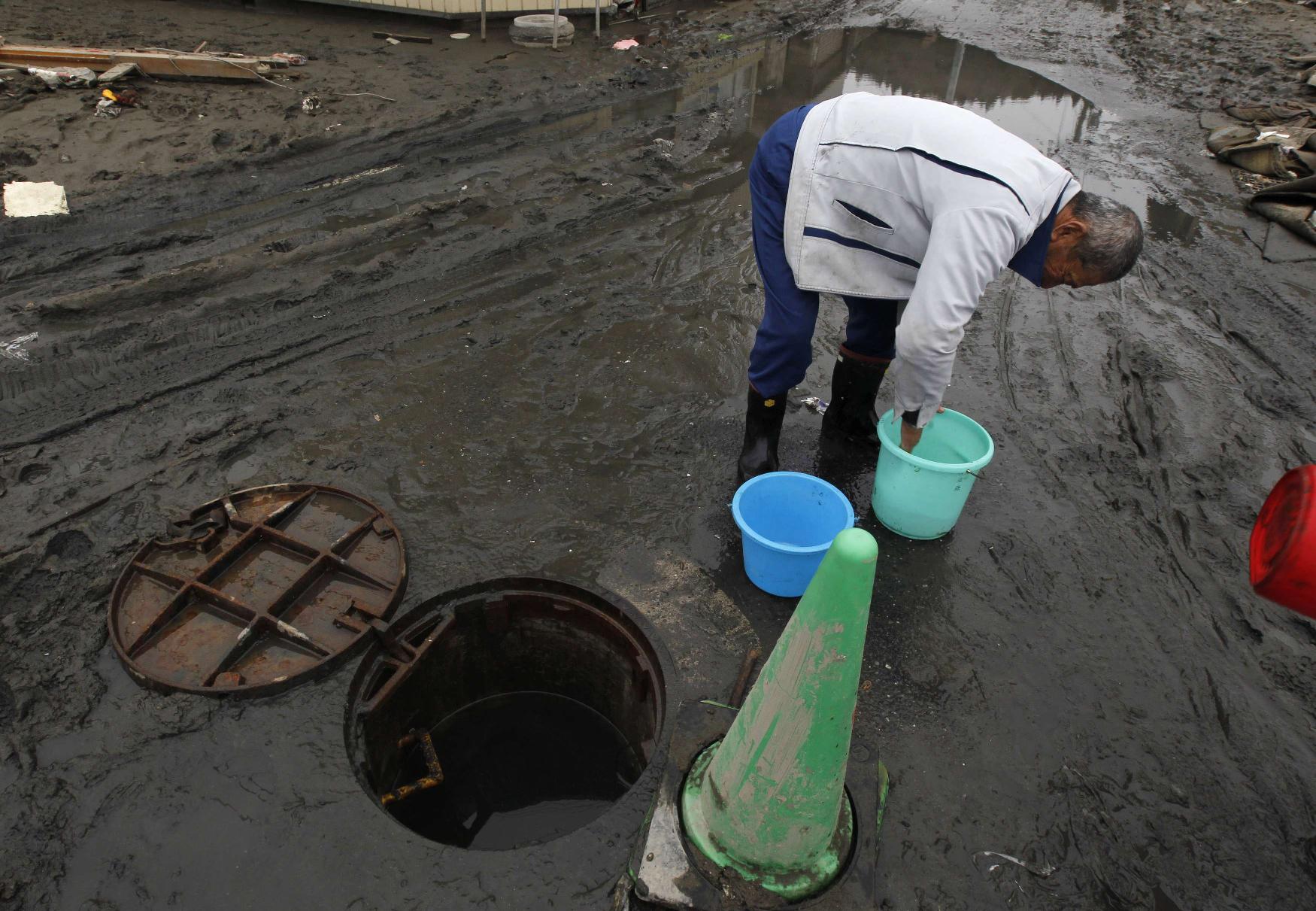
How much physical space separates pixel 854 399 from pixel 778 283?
41.9 inches

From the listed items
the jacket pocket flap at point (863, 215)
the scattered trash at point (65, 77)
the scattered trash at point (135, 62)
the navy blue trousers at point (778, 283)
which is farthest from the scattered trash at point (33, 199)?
the jacket pocket flap at point (863, 215)

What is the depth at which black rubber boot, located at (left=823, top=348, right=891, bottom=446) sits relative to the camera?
3.82 meters

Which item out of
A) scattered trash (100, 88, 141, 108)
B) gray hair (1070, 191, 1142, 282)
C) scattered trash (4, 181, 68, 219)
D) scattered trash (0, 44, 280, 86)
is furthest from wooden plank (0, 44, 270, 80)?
gray hair (1070, 191, 1142, 282)

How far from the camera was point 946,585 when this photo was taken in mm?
3367

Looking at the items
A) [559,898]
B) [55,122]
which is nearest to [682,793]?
[559,898]

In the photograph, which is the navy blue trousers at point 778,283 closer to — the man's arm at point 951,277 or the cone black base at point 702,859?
the man's arm at point 951,277

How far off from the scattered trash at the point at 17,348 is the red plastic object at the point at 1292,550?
5.47 metres

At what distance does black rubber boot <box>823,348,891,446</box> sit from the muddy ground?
0.15 meters

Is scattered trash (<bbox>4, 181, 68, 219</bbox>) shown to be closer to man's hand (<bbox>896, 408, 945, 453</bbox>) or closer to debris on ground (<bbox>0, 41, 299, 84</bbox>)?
debris on ground (<bbox>0, 41, 299, 84</bbox>)

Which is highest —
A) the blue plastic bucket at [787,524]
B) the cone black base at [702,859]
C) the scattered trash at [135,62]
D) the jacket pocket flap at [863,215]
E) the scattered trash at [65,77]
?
the jacket pocket flap at [863,215]

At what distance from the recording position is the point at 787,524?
3.44 metres

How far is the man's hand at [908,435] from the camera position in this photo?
311 cm

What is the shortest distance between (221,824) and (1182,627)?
3.69 metres

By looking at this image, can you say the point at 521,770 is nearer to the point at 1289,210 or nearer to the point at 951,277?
the point at 951,277
